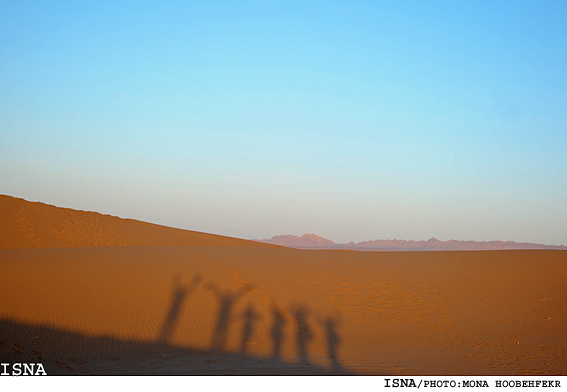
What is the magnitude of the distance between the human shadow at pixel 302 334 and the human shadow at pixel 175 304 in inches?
121

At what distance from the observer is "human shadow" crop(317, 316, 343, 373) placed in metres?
8.59

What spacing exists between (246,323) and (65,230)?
678 inches

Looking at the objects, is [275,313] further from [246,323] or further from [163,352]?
[163,352]

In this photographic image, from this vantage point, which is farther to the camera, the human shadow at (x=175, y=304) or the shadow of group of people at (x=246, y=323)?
the human shadow at (x=175, y=304)

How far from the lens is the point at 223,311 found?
474 inches

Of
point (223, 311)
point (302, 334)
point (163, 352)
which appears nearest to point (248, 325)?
point (223, 311)

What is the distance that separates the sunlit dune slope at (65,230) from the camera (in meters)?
22.6

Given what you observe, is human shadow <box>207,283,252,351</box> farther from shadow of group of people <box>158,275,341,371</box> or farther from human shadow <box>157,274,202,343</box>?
human shadow <box>157,274,202,343</box>

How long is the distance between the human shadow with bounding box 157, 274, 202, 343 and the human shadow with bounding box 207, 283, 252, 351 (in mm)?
617

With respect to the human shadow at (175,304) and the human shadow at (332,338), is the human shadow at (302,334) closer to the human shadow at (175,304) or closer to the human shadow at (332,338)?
the human shadow at (332,338)

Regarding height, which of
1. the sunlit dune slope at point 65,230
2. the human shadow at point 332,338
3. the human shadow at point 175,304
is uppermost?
the sunlit dune slope at point 65,230

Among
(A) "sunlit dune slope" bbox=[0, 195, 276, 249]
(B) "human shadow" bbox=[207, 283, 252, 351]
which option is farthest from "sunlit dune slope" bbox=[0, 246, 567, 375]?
(A) "sunlit dune slope" bbox=[0, 195, 276, 249]

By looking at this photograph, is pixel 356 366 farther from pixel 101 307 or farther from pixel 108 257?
pixel 108 257

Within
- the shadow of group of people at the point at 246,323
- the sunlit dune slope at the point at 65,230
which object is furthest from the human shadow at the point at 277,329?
the sunlit dune slope at the point at 65,230
